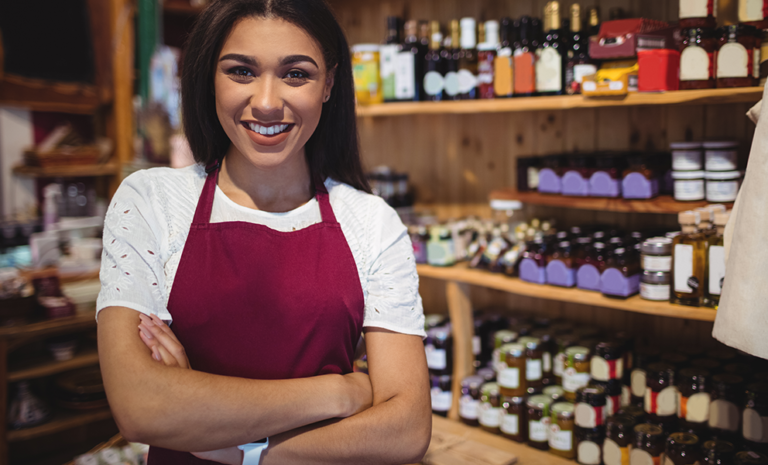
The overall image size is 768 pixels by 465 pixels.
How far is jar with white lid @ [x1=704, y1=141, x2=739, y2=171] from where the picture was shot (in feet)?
5.85

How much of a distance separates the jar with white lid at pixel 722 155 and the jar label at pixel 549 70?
20.2 inches

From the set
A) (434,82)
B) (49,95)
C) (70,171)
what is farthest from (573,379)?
(49,95)

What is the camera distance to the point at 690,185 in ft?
6.08

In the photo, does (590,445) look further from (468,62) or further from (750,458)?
(468,62)

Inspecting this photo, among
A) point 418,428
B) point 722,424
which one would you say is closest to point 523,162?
point 722,424

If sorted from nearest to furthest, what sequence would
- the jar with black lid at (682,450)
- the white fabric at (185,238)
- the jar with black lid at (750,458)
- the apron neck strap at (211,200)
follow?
1. the white fabric at (185,238)
2. the apron neck strap at (211,200)
3. the jar with black lid at (750,458)
4. the jar with black lid at (682,450)

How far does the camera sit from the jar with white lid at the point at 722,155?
5.85 ft

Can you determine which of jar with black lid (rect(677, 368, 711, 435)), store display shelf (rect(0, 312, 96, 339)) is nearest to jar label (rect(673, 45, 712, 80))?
jar with black lid (rect(677, 368, 711, 435))

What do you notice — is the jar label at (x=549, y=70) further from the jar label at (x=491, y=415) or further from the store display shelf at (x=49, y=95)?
the store display shelf at (x=49, y=95)

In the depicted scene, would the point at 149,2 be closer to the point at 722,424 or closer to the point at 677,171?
the point at 677,171

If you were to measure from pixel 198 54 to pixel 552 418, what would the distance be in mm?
1614

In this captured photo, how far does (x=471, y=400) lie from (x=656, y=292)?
824 mm

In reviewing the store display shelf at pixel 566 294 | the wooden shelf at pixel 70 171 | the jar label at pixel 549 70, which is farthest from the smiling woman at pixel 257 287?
the wooden shelf at pixel 70 171

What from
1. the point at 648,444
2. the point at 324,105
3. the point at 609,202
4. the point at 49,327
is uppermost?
the point at 324,105
